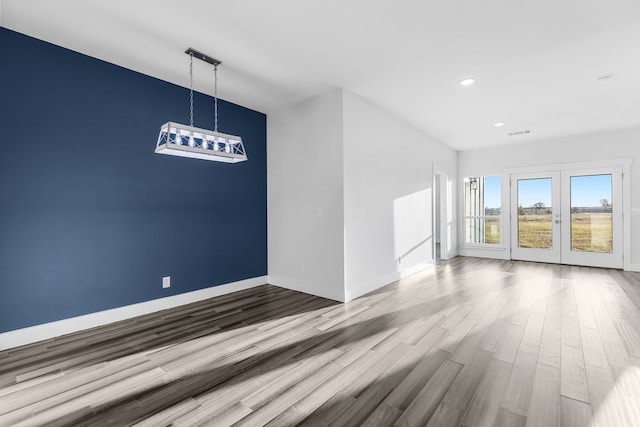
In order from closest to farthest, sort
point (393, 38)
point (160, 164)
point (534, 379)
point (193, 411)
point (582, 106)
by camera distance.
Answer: point (193, 411) < point (534, 379) < point (393, 38) < point (160, 164) < point (582, 106)

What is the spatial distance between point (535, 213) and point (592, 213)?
994 mm

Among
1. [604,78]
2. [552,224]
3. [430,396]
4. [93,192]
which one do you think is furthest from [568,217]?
[93,192]

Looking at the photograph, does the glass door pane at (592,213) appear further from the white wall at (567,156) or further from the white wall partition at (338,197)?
the white wall partition at (338,197)

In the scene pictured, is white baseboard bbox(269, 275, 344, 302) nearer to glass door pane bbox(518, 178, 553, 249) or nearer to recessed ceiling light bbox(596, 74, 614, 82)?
recessed ceiling light bbox(596, 74, 614, 82)

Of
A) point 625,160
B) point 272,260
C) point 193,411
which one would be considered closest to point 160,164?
point 272,260

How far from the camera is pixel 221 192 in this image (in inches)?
174

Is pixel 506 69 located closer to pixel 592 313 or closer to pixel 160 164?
pixel 592 313

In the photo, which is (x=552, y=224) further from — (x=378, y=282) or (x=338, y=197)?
(x=338, y=197)

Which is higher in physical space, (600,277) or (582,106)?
(582,106)

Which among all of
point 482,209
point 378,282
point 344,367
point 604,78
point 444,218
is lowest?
point 344,367

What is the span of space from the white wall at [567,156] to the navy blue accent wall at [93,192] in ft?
21.5

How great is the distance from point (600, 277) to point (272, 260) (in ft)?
19.3

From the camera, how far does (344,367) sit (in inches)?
91.6

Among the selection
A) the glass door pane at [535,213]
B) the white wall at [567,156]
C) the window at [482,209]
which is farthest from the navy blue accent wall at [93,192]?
the glass door pane at [535,213]
